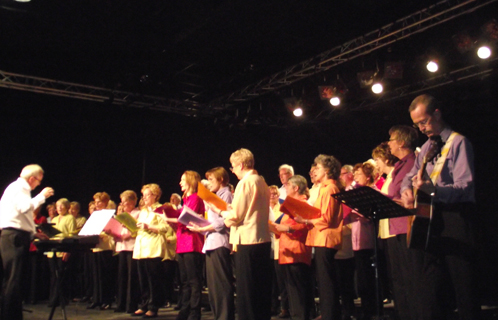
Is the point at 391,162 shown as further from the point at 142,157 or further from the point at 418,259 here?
the point at 142,157

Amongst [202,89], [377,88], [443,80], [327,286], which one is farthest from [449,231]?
[202,89]

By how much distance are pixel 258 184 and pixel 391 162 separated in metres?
1.41

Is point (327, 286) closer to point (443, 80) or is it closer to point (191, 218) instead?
point (191, 218)

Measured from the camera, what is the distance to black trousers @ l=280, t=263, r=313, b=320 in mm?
4781

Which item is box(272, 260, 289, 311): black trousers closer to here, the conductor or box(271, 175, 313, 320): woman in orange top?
box(271, 175, 313, 320): woman in orange top

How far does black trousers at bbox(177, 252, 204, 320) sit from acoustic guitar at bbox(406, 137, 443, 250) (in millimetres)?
3115

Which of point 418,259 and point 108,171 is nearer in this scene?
point 418,259

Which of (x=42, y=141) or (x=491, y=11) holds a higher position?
(x=491, y=11)

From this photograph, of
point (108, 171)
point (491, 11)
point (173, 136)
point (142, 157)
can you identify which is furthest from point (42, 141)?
point (491, 11)

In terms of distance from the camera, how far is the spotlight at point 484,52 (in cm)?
710

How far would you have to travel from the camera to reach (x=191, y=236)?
521 cm

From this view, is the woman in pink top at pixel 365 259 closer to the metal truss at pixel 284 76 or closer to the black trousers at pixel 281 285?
the black trousers at pixel 281 285

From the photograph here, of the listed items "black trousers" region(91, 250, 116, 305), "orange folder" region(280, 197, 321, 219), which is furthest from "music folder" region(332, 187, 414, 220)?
"black trousers" region(91, 250, 116, 305)

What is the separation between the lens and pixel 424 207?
253 cm
